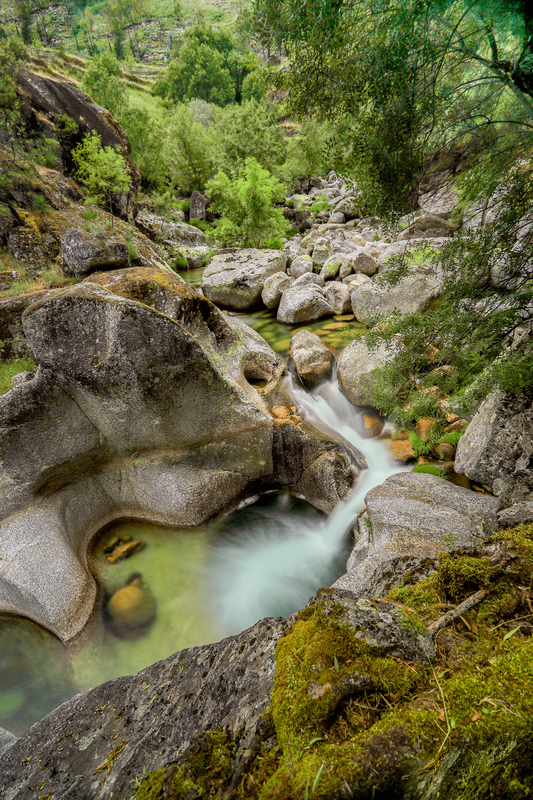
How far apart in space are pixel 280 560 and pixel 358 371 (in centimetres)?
510

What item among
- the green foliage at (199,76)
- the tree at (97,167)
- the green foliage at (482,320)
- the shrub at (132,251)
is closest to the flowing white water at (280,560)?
the green foliage at (482,320)

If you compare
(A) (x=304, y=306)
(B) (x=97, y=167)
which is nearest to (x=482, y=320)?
(A) (x=304, y=306)

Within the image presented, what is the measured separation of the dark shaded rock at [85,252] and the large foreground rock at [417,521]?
10.6m

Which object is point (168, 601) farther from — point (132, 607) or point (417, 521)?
point (417, 521)

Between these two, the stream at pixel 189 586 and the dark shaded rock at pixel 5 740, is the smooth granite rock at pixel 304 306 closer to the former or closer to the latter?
the stream at pixel 189 586

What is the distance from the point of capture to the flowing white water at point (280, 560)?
5.81 m

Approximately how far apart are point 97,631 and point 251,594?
2.58 meters

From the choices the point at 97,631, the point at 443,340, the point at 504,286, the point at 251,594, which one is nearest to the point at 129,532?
the point at 97,631

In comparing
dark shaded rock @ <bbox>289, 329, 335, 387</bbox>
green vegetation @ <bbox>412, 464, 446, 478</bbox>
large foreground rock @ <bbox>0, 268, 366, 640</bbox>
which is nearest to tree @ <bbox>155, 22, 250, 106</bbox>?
dark shaded rock @ <bbox>289, 329, 335, 387</bbox>

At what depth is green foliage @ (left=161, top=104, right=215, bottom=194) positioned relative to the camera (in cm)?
3147

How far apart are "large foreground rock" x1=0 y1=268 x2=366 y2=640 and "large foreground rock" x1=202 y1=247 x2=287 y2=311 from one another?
311 inches

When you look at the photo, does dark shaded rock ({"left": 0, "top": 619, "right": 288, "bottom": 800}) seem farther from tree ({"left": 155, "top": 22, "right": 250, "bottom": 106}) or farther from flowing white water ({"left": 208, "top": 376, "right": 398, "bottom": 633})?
tree ({"left": 155, "top": 22, "right": 250, "bottom": 106})

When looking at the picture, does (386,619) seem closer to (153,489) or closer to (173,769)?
(173,769)

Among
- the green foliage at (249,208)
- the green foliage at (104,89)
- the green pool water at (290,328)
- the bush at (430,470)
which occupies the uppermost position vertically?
the green foliage at (104,89)
